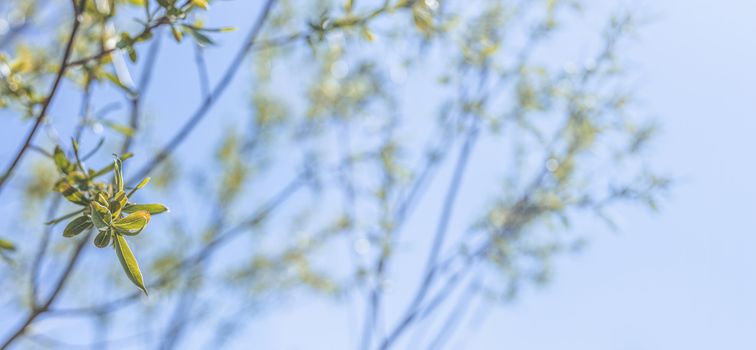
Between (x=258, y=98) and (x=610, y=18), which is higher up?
(x=258, y=98)

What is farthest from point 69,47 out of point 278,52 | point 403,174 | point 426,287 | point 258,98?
point 258,98

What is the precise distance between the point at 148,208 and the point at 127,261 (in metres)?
0.06

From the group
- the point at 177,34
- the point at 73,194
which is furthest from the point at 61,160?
the point at 177,34

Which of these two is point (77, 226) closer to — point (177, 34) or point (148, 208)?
point (148, 208)

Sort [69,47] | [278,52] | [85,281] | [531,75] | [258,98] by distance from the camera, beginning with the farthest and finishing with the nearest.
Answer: [85,281] < [258,98] < [278,52] < [531,75] < [69,47]

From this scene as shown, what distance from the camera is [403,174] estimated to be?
262cm

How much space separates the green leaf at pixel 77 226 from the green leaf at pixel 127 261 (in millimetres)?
46

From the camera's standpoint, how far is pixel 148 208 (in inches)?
26.6

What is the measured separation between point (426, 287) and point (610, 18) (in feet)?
3.88

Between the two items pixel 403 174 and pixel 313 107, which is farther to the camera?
pixel 313 107

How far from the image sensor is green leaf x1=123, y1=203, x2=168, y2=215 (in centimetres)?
67

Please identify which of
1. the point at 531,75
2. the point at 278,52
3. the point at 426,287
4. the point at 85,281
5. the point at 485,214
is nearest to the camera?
the point at 426,287

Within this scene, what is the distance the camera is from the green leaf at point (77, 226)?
2.18 feet

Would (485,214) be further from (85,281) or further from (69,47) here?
(85,281)
